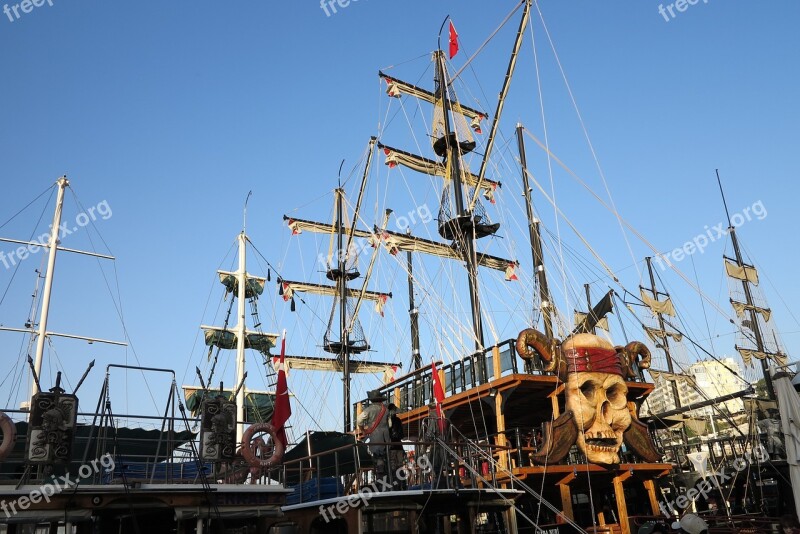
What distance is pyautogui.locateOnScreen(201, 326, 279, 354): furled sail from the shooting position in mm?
46566

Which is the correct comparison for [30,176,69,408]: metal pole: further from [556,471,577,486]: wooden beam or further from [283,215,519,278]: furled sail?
[556,471,577,486]: wooden beam

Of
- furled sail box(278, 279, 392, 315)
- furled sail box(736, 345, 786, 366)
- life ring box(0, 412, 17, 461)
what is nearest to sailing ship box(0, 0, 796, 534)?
life ring box(0, 412, 17, 461)

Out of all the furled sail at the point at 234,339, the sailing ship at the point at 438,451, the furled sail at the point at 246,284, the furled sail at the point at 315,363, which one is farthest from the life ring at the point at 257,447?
the furled sail at the point at 234,339

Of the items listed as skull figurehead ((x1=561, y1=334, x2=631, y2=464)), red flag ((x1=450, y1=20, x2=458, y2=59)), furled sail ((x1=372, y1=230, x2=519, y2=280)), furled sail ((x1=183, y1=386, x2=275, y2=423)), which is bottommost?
skull figurehead ((x1=561, y1=334, x2=631, y2=464))

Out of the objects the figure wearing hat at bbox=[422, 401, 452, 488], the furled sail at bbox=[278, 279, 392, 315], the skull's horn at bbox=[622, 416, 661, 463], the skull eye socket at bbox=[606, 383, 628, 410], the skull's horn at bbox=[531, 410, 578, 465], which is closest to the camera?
the figure wearing hat at bbox=[422, 401, 452, 488]

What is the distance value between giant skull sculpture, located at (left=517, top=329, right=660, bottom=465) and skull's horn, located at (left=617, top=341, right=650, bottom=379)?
0.88 ft

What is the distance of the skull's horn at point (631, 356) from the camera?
19.6 m

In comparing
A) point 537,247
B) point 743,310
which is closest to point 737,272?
point 743,310

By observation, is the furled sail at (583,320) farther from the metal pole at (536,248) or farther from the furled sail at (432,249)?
the furled sail at (432,249)

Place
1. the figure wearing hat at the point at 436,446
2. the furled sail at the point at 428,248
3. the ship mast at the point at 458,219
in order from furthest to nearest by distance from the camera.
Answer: the furled sail at the point at 428,248 < the ship mast at the point at 458,219 < the figure wearing hat at the point at 436,446

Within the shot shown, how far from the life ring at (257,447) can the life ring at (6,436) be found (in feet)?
15.1

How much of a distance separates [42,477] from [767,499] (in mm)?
23658

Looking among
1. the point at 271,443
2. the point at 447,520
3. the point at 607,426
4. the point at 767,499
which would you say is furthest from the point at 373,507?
the point at 767,499

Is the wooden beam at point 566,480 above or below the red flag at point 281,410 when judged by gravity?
below
